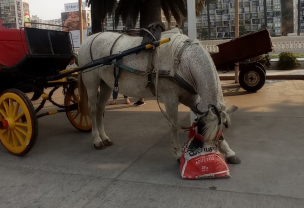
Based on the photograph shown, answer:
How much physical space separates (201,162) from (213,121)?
52cm

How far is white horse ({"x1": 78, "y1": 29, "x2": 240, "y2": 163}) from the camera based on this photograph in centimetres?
352

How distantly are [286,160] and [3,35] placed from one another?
432cm

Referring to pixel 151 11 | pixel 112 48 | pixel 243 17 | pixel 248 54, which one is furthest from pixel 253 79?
pixel 243 17

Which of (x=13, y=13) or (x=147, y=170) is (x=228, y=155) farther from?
(x=13, y=13)

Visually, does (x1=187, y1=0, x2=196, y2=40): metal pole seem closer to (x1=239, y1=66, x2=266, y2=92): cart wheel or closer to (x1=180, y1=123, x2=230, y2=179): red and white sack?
(x1=180, y1=123, x2=230, y2=179): red and white sack

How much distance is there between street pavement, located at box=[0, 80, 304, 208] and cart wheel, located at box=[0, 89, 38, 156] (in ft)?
0.61

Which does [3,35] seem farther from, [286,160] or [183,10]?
[183,10]

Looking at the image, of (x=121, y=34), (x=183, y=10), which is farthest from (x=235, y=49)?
(x=121, y=34)

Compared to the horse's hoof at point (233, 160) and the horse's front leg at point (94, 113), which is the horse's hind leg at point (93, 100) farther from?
the horse's hoof at point (233, 160)

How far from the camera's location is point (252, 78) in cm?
912

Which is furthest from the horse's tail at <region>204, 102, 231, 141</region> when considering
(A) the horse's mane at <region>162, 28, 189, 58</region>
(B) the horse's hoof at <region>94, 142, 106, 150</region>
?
(B) the horse's hoof at <region>94, 142, 106, 150</region>

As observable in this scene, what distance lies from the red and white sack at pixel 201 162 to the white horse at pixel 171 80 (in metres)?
0.20

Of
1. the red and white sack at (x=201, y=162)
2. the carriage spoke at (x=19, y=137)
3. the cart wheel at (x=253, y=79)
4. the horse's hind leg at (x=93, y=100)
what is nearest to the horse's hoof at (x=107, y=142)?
the horse's hind leg at (x=93, y=100)

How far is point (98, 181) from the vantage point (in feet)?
12.1
